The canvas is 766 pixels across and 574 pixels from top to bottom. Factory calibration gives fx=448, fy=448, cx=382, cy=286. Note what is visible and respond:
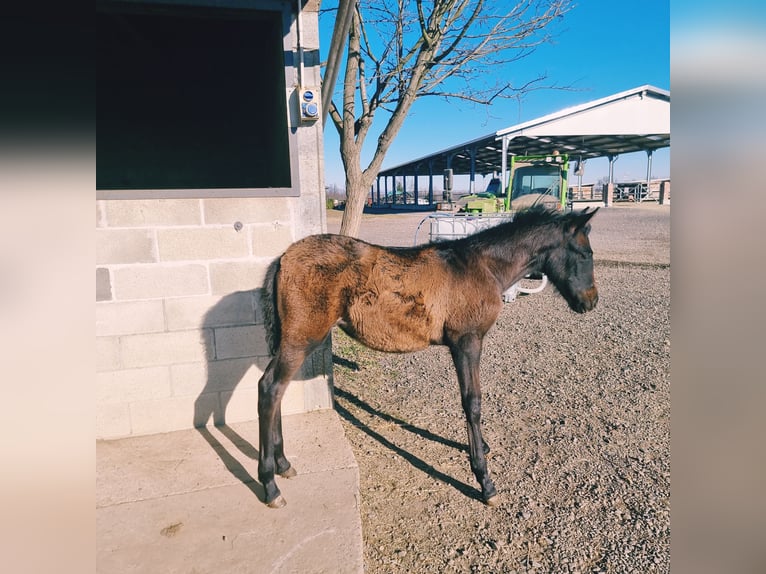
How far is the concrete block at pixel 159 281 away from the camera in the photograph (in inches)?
134

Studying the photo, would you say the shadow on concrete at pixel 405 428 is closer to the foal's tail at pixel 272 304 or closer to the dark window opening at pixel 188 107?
the foal's tail at pixel 272 304

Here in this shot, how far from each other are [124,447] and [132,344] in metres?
0.77

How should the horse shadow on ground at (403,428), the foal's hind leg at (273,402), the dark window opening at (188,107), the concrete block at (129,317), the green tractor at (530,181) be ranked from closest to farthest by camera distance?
the foal's hind leg at (273,402), the horse shadow on ground at (403,428), the concrete block at (129,317), the dark window opening at (188,107), the green tractor at (530,181)

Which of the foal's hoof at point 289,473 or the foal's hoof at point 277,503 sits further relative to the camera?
the foal's hoof at point 289,473

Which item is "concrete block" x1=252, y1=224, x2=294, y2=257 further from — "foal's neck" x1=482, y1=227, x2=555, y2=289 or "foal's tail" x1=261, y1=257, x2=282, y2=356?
"foal's neck" x1=482, y1=227, x2=555, y2=289

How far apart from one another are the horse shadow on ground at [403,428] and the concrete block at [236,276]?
1.55 m

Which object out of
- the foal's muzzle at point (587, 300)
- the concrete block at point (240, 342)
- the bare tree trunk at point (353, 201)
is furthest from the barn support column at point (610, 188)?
the concrete block at point (240, 342)

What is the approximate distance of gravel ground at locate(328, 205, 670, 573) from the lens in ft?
8.39

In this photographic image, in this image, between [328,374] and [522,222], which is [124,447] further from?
[522,222]

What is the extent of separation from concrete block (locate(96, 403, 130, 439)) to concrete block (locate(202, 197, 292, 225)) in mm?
1603

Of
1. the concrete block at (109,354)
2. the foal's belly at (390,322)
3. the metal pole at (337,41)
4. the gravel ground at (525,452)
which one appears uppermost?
the metal pole at (337,41)

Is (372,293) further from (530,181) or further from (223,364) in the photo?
(530,181)
